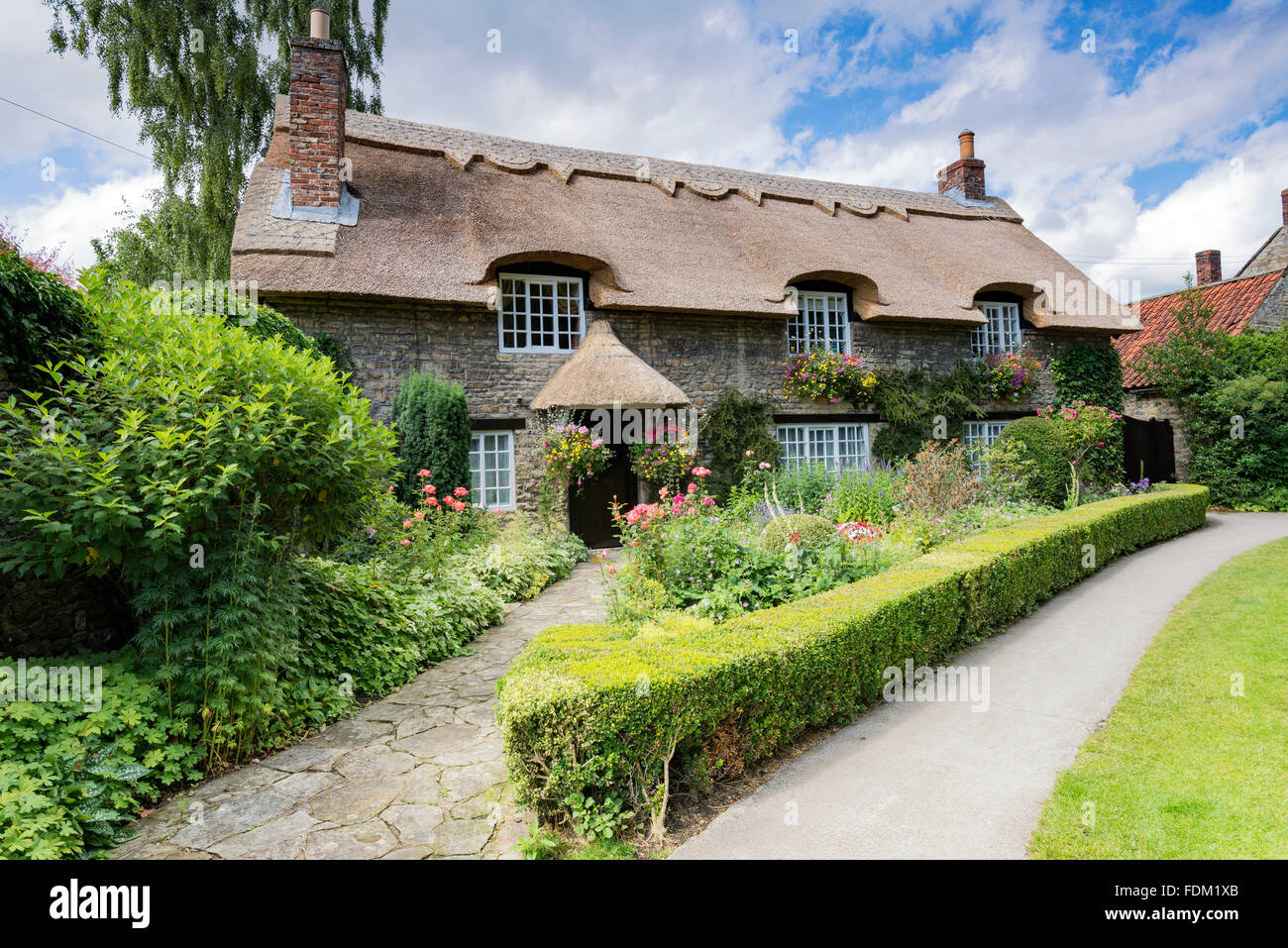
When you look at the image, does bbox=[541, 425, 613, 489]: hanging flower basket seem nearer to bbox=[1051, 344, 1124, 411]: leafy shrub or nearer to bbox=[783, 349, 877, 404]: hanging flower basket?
bbox=[783, 349, 877, 404]: hanging flower basket

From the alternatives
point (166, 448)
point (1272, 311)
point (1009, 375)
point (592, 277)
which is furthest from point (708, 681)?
point (1272, 311)

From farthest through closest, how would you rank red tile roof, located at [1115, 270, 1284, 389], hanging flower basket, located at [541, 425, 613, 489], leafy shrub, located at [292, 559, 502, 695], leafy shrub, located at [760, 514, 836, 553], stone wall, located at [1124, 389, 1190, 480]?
red tile roof, located at [1115, 270, 1284, 389] < stone wall, located at [1124, 389, 1190, 480] < hanging flower basket, located at [541, 425, 613, 489] < leafy shrub, located at [760, 514, 836, 553] < leafy shrub, located at [292, 559, 502, 695]

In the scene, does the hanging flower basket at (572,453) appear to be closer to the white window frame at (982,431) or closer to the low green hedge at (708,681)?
the low green hedge at (708,681)

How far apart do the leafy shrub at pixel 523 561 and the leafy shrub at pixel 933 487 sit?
483cm

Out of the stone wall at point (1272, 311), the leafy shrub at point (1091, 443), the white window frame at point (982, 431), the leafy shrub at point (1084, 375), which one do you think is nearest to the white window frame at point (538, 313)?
the white window frame at point (982, 431)

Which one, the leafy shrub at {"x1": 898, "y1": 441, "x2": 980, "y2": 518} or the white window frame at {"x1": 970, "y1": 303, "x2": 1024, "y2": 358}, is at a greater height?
the white window frame at {"x1": 970, "y1": 303, "x2": 1024, "y2": 358}

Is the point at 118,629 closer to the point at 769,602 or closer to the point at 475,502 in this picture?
the point at 769,602

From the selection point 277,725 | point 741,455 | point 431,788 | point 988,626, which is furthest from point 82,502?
point 741,455

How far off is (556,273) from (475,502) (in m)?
4.17

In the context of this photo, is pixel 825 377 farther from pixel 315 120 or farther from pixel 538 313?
pixel 315 120

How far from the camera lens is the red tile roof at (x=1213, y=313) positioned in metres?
18.5

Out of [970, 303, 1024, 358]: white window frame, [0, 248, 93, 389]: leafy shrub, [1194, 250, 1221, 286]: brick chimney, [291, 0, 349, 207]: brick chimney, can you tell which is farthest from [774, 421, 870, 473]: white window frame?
[1194, 250, 1221, 286]: brick chimney

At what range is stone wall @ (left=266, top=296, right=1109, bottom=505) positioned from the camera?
33.6ft

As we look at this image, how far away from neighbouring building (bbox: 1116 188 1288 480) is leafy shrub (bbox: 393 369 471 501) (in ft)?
49.4
